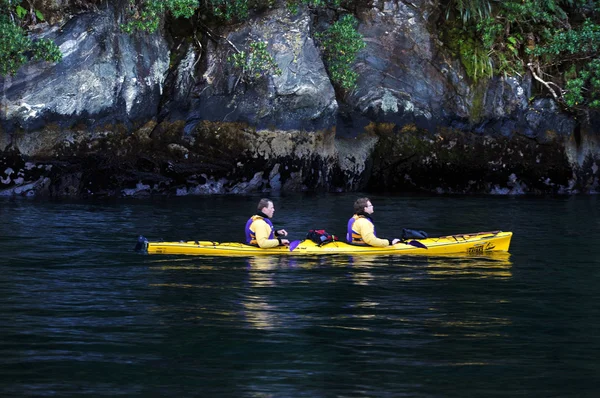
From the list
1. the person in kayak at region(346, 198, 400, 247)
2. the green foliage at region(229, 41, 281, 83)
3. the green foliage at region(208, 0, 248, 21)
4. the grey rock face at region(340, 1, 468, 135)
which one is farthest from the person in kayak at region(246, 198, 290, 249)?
the grey rock face at region(340, 1, 468, 135)

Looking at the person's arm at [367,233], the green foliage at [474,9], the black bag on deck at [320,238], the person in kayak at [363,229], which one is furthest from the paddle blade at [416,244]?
the green foliage at [474,9]

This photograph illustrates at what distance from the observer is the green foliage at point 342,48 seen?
2542cm

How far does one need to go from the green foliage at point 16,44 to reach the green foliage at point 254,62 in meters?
4.61

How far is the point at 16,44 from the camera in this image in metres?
21.5

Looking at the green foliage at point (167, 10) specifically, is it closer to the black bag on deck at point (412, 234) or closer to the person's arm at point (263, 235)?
the person's arm at point (263, 235)

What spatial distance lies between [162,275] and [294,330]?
389 cm

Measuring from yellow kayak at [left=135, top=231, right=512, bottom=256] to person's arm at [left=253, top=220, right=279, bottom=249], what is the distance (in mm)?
141

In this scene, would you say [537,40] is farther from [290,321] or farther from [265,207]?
[290,321]

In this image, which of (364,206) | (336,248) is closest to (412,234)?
(364,206)

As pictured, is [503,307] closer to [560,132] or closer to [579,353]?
[579,353]

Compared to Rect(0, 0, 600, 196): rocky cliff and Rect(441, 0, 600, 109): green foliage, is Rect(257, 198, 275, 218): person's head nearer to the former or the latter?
Rect(0, 0, 600, 196): rocky cliff

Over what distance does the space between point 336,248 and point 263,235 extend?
3.86 ft

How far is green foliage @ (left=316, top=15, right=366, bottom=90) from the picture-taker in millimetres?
25422

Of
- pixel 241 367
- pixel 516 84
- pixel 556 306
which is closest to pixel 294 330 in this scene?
pixel 241 367
